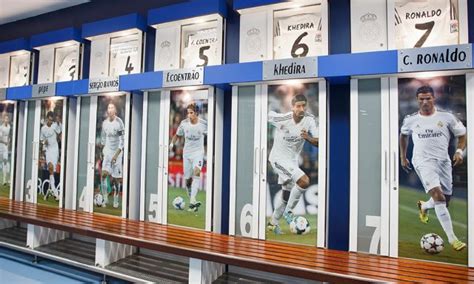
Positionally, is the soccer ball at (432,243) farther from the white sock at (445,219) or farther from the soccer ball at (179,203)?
the soccer ball at (179,203)

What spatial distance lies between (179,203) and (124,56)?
2082 mm

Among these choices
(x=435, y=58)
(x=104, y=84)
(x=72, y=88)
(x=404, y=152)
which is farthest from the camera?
(x=72, y=88)

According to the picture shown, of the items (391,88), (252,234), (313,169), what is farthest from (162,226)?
(391,88)

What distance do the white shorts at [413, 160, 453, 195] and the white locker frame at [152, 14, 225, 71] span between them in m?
2.21

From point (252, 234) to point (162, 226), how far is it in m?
1.07

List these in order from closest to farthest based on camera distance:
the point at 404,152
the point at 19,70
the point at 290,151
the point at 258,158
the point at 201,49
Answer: the point at 404,152 → the point at 290,151 → the point at 258,158 → the point at 201,49 → the point at 19,70

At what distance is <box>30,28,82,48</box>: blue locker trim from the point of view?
4.43 metres

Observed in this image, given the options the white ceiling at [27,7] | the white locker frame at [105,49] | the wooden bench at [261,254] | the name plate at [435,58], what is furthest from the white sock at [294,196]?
Result: the white ceiling at [27,7]

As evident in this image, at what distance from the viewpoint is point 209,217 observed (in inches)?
134

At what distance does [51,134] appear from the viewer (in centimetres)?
456

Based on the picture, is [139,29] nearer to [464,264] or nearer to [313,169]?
[313,169]

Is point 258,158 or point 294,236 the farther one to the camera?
point 258,158

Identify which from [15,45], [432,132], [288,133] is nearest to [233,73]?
[288,133]

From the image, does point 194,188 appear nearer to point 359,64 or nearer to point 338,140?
point 338,140
